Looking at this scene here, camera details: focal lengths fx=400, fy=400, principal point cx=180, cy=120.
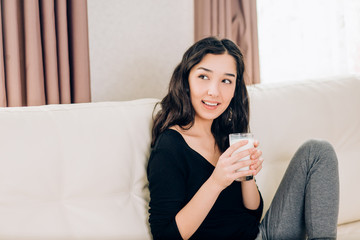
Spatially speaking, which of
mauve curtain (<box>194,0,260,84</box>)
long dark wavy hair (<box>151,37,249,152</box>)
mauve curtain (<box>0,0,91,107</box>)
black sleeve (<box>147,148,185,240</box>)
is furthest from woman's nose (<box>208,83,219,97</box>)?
mauve curtain (<box>194,0,260,84</box>)

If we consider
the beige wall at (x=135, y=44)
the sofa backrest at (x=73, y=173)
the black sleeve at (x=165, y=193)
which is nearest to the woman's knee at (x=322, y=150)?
the black sleeve at (x=165, y=193)

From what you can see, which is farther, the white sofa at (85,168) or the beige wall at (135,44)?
the beige wall at (135,44)

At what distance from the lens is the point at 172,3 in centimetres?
213

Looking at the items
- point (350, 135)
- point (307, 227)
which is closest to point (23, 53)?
point (307, 227)

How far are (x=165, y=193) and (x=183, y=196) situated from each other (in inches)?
2.7

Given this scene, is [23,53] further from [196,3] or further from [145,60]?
[196,3]

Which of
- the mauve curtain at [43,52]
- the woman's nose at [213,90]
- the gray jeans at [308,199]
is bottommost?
the gray jeans at [308,199]

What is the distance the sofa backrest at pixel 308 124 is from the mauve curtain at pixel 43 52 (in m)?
0.78

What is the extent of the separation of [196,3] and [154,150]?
111cm

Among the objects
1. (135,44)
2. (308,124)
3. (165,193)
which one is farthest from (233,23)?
(165,193)

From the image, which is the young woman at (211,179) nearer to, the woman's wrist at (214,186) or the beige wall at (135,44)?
the woman's wrist at (214,186)

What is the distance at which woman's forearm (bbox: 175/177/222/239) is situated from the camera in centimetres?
132

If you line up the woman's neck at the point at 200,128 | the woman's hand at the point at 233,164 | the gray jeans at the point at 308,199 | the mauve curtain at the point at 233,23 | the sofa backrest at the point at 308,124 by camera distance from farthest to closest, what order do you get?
the mauve curtain at the point at 233,23
the sofa backrest at the point at 308,124
the woman's neck at the point at 200,128
the gray jeans at the point at 308,199
the woman's hand at the point at 233,164

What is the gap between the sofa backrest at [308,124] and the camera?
68.7 inches
